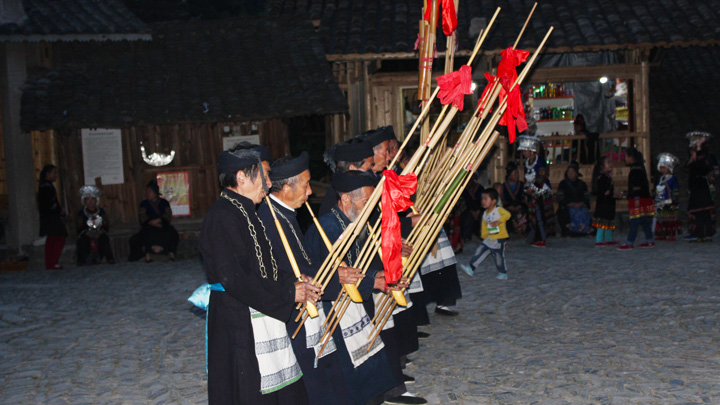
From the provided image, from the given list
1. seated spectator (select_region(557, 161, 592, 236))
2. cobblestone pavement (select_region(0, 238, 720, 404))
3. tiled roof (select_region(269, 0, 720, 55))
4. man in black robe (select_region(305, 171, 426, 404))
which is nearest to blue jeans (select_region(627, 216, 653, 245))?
cobblestone pavement (select_region(0, 238, 720, 404))

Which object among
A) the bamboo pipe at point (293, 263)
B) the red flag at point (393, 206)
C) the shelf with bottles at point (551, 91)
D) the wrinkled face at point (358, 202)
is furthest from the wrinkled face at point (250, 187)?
the shelf with bottles at point (551, 91)

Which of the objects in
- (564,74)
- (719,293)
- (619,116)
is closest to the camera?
(719,293)

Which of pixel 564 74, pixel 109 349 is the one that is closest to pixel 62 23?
pixel 109 349

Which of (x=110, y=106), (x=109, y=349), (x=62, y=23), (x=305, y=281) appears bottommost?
(x=109, y=349)

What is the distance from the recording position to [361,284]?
4.38 meters

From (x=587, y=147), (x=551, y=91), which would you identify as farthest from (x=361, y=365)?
(x=551, y=91)

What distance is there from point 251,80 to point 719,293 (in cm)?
827

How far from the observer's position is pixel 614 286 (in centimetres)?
841

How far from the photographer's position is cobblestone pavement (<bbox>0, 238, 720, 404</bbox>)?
5.30m

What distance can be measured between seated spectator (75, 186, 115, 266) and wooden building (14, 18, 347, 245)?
854 millimetres

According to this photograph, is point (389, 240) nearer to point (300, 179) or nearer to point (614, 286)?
point (300, 179)

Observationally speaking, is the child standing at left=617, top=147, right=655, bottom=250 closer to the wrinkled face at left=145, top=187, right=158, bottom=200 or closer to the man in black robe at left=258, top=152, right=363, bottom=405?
the wrinkled face at left=145, top=187, right=158, bottom=200

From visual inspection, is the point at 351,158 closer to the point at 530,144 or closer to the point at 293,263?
the point at 293,263

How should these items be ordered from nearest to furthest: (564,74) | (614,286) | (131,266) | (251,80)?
(614,286), (131,266), (251,80), (564,74)
